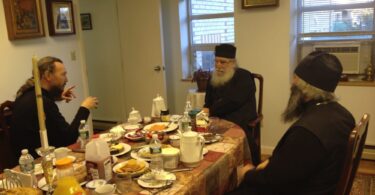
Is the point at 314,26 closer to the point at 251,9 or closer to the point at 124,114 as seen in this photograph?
the point at 251,9

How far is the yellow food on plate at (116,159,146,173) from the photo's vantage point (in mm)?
1606

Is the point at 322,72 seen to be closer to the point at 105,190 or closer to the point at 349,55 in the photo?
the point at 105,190

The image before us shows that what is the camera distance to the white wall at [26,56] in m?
3.12

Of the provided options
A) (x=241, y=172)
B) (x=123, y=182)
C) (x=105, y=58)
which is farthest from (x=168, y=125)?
(x=105, y=58)

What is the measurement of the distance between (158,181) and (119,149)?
451 millimetres

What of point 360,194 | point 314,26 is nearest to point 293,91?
point 360,194

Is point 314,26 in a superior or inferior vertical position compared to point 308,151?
superior

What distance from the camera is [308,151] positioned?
148 cm

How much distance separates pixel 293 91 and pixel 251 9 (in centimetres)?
207

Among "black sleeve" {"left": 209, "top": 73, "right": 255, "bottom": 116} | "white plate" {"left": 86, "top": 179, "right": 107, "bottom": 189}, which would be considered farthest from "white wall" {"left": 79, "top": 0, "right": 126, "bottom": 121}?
"white plate" {"left": 86, "top": 179, "right": 107, "bottom": 189}

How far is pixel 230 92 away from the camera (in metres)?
3.01

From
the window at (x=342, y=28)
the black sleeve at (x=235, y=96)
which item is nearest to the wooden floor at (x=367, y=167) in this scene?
the window at (x=342, y=28)

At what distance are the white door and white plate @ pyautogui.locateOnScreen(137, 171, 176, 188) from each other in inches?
107

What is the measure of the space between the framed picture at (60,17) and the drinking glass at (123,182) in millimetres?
2509
